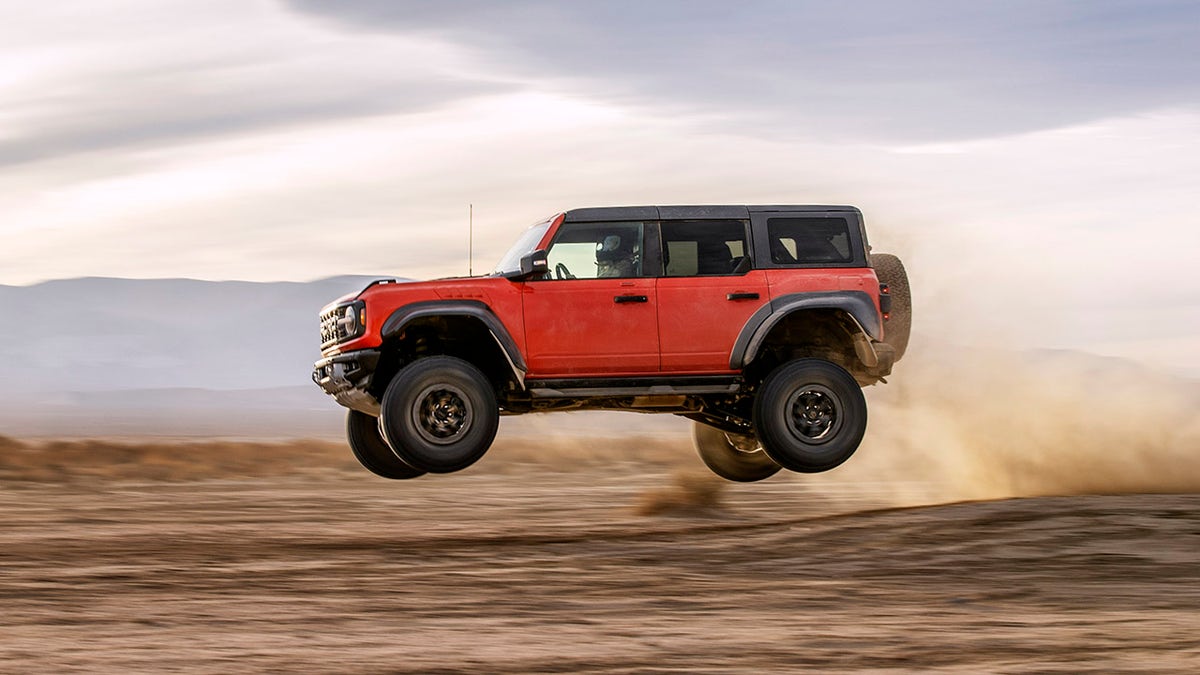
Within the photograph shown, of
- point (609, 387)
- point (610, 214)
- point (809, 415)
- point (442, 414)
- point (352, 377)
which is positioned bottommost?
point (809, 415)

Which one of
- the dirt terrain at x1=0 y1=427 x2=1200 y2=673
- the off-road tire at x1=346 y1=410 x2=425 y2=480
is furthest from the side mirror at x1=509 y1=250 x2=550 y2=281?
the off-road tire at x1=346 y1=410 x2=425 y2=480

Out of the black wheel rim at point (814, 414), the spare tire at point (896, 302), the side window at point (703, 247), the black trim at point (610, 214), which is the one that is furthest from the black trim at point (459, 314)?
the spare tire at point (896, 302)

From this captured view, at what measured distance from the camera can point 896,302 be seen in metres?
14.0

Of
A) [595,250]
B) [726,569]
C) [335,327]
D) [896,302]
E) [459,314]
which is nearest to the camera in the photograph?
[459,314]

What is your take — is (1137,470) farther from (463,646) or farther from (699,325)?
(463,646)

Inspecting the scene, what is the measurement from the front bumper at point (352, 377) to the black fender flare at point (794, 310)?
3.19m

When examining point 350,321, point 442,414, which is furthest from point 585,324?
point 350,321

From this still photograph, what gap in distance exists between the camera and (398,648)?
10.3 m

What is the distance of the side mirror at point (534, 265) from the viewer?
1238cm

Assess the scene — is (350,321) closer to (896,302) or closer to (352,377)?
(352,377)

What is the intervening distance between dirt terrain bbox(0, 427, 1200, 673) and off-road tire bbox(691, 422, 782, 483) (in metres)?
0.79

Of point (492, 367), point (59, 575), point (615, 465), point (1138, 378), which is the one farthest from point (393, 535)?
point (615, 465)

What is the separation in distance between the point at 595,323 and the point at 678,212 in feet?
4.07

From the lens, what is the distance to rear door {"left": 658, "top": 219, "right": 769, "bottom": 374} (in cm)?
1261
